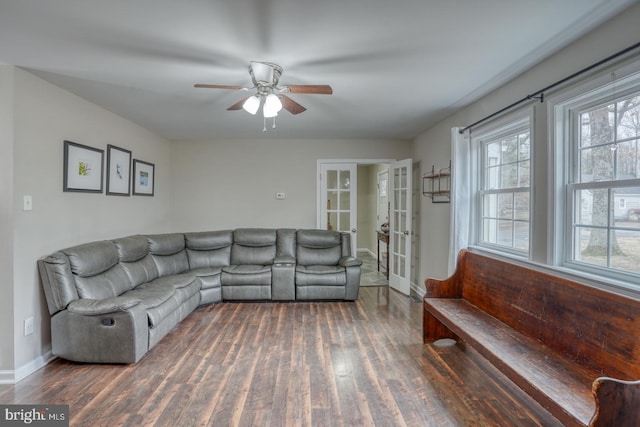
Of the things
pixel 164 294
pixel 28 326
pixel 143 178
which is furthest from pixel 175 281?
pixel 143 178

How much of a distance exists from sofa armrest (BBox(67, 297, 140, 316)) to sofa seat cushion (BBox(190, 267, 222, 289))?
1451 mm

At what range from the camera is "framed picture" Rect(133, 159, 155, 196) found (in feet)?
13.9

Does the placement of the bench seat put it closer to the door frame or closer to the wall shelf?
the wall shelf

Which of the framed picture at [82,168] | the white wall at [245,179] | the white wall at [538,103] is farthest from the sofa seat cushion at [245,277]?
the white wall at [538,103]

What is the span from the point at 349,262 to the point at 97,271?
2.91 meters

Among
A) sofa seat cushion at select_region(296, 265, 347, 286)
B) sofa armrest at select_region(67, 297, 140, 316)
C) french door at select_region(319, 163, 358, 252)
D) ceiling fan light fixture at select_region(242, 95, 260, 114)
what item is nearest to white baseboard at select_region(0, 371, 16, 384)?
sofa armrest at select_region(67, 297, 140, 316)

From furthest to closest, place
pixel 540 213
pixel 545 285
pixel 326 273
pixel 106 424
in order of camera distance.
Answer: pixel 326 273 < pixel 540 213 < pixel 545 285 < pixel 106 424

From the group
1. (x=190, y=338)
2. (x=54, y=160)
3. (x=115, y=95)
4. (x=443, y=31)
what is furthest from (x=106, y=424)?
(x=443, y=31)

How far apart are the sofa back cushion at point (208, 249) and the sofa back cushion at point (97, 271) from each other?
1.25 metres

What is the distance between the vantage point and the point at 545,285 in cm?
210

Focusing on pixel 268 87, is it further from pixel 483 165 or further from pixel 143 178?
pixel 143 178

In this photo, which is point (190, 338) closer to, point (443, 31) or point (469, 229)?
point (469, 229)

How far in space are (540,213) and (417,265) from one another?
2628 mm

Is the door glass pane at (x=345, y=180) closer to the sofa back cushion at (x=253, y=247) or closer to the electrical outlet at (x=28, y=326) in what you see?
the sofa back cushion at (x=253, y=247)
